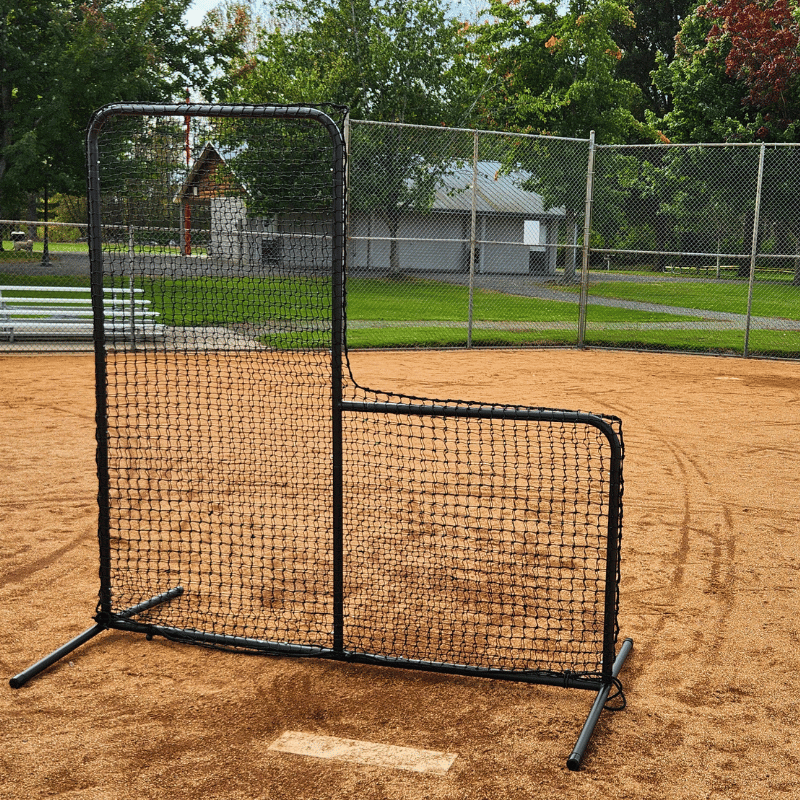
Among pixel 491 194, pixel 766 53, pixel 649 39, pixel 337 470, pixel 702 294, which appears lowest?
pixel 337 470

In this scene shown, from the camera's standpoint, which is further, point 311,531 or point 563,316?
point 563,316

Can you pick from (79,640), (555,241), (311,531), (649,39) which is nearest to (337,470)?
(79,640)

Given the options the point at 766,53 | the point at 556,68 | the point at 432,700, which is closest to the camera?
the point at 432,700

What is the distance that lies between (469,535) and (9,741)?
10.1 feet

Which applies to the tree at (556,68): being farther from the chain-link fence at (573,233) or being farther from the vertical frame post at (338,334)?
the vertical frame post at (338,334)

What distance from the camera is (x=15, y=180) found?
21.2m

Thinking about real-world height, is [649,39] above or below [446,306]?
above

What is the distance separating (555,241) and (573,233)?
26.7 inches

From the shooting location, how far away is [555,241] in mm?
16984

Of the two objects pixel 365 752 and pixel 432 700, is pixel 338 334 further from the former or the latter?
pixel 365 752

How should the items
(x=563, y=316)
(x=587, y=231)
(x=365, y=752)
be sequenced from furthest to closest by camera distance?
(x=563, y=316) < (x=587, y=231) < (x=365, y=752)

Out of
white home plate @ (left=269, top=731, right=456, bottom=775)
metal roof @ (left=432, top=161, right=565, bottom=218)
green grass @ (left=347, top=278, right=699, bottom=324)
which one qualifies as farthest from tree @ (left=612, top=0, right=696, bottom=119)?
white home plate @ (left=269, top=731, right=456, bottom=775)

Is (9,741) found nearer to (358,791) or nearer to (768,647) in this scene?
(358,791)

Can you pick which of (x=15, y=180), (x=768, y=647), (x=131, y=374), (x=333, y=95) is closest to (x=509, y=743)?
(x=768, y=647)
